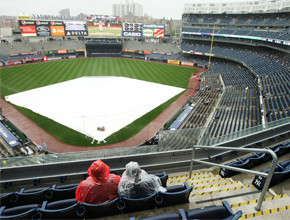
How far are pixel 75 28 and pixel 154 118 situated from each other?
4446 centimetres

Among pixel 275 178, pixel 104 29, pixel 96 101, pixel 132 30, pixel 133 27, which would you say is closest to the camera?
pixel 275 178

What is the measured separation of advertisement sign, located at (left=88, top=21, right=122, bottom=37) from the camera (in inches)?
2046

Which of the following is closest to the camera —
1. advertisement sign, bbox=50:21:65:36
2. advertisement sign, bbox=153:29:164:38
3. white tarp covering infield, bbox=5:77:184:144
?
white tarp covering infield, bbox=5:77:184:144

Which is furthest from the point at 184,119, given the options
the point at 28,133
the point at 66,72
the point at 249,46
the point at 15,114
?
the point at 249,46

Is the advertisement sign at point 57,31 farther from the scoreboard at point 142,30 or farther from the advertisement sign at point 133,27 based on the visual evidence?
the advertisement sign at point 133,27

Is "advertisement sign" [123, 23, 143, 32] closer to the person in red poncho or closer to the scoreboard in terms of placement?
the scoreboard

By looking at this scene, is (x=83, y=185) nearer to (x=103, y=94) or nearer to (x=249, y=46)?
(x=103, y=94)

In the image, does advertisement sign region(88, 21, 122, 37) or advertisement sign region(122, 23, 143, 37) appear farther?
advertisement sign region(122, 23, 143, 37)

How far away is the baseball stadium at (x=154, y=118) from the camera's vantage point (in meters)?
3.87

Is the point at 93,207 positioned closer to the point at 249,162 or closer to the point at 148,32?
the point at 249,162

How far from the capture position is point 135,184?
362 centimetres

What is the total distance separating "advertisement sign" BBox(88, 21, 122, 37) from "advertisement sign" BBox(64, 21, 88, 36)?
1.49 metres

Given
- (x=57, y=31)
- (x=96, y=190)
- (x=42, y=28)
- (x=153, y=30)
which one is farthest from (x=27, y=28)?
(x=96, y=190)

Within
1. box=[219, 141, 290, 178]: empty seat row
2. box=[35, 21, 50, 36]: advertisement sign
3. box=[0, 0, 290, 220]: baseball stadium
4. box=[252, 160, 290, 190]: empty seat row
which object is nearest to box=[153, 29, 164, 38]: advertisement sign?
box=[0, 0, 290, 220]: baseball stadium
